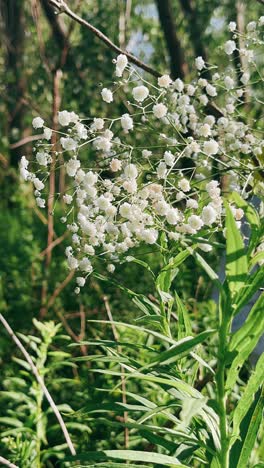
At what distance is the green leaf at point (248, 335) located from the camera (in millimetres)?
1050

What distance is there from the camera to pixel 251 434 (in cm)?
125

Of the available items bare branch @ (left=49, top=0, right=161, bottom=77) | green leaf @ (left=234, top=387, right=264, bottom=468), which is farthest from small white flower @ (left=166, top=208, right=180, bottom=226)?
bare branch @ (left=49, top=0, right=161, bottom=77)

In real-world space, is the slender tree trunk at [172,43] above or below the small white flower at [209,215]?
above

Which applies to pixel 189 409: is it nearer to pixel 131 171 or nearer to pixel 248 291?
pixel 248 291

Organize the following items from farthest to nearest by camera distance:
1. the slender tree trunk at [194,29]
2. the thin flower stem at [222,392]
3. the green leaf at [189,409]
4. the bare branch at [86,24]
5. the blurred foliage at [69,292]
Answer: the slender tree trunk at [194,29] < the blurred foliage at [69,292] < the bare branch at [86,24] < the thin flower stem at [222,392] < the green leaf at [189,409]

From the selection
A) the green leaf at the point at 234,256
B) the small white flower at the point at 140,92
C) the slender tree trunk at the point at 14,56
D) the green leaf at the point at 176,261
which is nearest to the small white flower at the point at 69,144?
the small white flower at the point at 140,92

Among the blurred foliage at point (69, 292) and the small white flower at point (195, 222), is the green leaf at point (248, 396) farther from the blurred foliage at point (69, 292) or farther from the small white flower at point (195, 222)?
the small white flower at point (195, 222)

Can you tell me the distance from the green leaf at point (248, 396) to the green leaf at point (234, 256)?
0.19 m

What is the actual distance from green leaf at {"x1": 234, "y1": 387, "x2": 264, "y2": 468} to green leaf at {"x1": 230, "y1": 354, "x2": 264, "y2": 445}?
0.08m

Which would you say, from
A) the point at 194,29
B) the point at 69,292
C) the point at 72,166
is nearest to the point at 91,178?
the point at 72,166

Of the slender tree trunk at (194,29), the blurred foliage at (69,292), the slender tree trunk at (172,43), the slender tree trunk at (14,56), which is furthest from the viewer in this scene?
the slender tree trunk at (14,56)

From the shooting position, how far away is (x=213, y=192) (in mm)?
1139

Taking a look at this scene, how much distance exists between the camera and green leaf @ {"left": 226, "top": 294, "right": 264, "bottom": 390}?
3.44 ft

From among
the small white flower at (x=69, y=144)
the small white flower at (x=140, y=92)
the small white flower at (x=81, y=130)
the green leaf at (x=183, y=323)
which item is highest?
the small white flower at (x=140, y=92)
